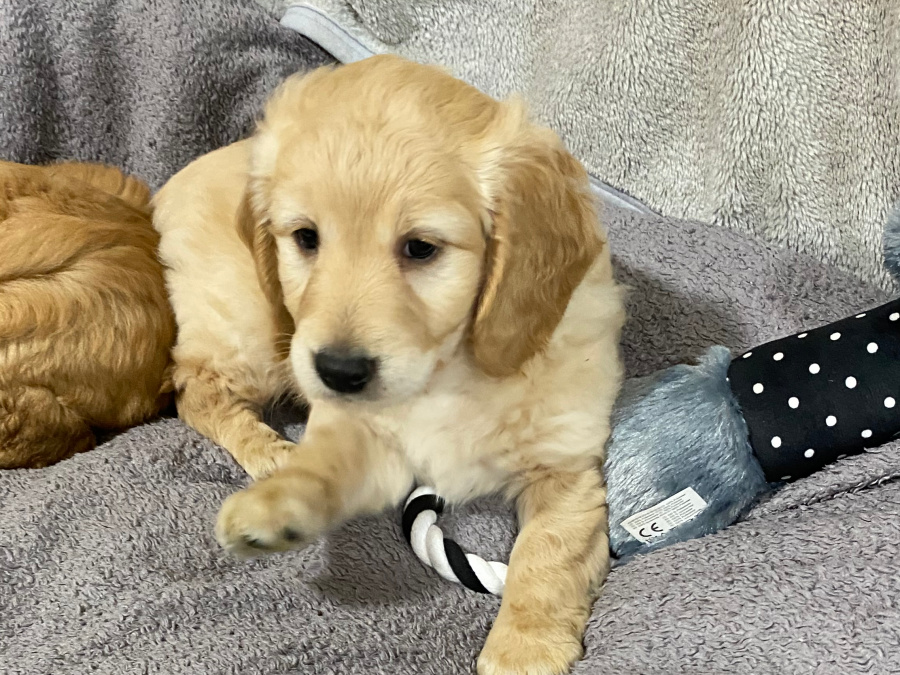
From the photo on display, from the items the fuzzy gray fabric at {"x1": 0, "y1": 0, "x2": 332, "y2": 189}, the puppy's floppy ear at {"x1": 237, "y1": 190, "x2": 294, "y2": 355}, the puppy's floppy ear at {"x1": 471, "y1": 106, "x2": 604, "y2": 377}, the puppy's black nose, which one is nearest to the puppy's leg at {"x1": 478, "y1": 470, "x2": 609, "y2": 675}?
the puppy's floppy ear at {"x1": 471, "y1": 106, "x2": 604, "y2": 377}

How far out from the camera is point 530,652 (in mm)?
1219

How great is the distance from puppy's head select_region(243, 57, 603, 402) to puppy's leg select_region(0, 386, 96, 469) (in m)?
0.63

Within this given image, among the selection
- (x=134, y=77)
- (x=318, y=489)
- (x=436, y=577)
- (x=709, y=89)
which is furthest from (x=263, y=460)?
(x=709, y=89)

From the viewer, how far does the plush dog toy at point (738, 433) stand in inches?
51.2

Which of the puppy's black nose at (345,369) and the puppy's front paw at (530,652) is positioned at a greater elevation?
the puppy's black nose at (345,369)

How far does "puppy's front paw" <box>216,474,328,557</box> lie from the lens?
1.17 meters

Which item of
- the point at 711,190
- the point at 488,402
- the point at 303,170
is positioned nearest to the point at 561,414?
the point at 488,402

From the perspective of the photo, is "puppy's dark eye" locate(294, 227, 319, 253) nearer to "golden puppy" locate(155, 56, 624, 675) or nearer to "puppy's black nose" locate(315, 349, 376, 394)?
"golden puppy" locate(155, 56, 624, 675)

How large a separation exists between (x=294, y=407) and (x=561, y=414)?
0.78 metres

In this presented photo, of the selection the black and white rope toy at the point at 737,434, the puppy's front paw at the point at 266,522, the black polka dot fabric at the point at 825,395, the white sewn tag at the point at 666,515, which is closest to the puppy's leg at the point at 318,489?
the puppy's front paw at the point at 266,522

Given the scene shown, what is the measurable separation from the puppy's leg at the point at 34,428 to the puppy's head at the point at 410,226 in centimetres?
63

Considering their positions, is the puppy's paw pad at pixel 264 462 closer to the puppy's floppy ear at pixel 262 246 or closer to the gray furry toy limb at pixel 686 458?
the puppy's floppy ear at pixel 262 246

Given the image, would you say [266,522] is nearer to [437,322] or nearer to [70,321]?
[437,322]

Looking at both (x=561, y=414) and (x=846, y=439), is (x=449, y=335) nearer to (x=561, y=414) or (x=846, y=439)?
(x=561, y=414)
